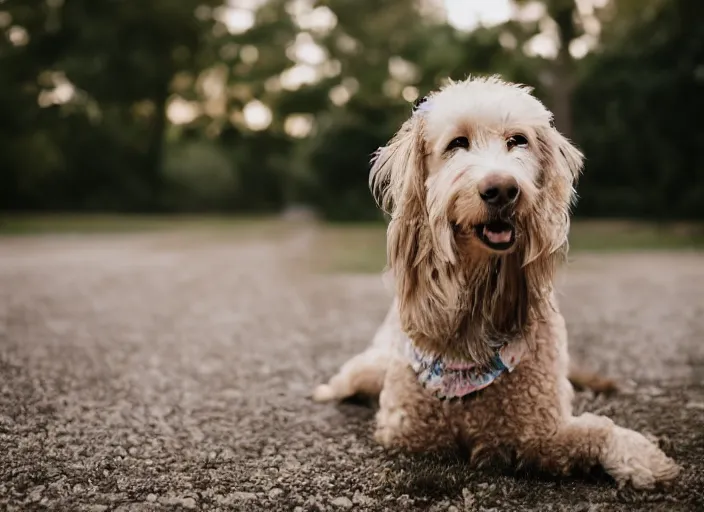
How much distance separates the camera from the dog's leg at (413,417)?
9.84ft

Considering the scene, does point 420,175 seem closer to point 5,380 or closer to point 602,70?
point 5,380

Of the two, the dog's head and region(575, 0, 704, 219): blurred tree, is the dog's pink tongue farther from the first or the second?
region(575, 0, 704, 219): blurred tree

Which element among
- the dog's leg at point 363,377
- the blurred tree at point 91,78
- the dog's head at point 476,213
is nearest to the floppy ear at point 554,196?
the dog's head at point 476,213

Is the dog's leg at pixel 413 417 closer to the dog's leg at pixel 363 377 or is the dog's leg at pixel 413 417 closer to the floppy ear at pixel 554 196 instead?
the dog's leg at pixel 363 377

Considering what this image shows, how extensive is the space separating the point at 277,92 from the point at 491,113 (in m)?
30.1

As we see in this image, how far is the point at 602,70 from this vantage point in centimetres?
2228

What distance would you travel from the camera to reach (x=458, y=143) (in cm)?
277

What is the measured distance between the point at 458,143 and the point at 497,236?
1.49 feet

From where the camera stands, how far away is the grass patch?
1261cm

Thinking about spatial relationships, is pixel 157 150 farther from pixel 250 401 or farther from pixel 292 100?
pixel 250 401

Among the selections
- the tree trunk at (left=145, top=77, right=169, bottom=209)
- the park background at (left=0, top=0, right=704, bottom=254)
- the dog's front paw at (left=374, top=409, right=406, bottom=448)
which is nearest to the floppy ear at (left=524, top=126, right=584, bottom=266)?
the dog's front paw at (left=374, top=409, right=406, bottom=448)

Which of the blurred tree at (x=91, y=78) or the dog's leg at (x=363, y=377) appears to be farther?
the blurred tree at (x=91, y=78)

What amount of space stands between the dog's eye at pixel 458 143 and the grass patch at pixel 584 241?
329 inches

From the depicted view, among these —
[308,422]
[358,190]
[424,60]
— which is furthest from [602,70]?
[308,422]
